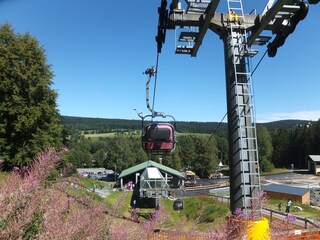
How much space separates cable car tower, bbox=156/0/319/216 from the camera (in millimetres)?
6113

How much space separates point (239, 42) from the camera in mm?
6566

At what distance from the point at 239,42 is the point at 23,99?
20561 mm

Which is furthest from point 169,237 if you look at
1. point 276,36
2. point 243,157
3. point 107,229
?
point 276,36

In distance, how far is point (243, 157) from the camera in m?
6.14

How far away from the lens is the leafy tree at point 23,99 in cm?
2373

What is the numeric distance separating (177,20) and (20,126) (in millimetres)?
19338

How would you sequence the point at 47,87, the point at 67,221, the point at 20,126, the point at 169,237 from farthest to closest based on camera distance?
the point at 47,87 < the point at 20,126 < the point at 169,237 < the point at 67,221

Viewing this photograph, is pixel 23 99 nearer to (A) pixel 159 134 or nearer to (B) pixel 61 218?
(A) pixel 159 134

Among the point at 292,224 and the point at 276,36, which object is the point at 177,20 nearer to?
the point at 276,36

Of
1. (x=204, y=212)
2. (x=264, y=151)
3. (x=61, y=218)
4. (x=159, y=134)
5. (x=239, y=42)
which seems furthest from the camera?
(x=264, y=151)

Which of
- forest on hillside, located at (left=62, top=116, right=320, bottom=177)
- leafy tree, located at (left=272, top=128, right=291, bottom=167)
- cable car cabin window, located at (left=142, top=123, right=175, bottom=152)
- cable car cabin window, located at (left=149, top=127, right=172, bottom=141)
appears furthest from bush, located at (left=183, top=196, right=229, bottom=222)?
leafy tree, located at (left=272, top=128, right=291, bottom=167)

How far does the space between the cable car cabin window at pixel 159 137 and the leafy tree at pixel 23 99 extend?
14343mm

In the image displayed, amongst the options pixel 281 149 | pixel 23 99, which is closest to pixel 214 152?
pixel 281 149

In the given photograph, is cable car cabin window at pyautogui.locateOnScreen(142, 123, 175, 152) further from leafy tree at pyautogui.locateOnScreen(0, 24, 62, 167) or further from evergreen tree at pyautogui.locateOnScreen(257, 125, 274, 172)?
evergreen tree at pyautogui.locateOnScreen(257, 125, 274, 172)
